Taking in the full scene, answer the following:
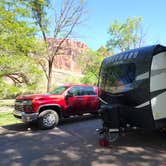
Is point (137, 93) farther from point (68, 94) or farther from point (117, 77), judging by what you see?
point (68, 94)

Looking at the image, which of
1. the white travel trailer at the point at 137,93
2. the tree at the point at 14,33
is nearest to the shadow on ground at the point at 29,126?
the tree at the point at 14,33

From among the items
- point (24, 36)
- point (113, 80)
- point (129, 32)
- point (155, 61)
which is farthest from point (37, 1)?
point (129, 32)

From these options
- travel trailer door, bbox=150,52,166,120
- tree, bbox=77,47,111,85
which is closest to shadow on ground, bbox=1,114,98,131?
travel trailer door, bbox=150,52,166,120

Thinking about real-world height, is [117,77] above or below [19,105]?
above

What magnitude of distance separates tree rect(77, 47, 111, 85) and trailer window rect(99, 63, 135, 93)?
20.9 metres

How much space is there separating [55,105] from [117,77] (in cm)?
377

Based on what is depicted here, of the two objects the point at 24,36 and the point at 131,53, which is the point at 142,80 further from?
the point at 24,36

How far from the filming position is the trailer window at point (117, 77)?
718 cm

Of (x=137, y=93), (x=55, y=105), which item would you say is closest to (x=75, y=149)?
(x=137, y=93)

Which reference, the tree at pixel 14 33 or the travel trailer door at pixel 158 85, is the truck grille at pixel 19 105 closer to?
the tree at pixel 14 33

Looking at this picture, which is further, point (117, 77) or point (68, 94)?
point (68, 94)

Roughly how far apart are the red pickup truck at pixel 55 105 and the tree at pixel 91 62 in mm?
17381

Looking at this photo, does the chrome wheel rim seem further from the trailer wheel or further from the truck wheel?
the trailer wheel

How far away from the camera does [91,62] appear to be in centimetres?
3338
